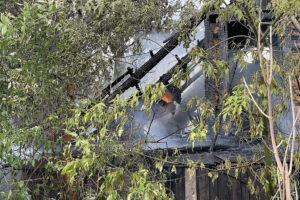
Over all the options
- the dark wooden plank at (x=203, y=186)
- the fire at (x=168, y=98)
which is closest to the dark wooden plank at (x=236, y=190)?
the dark wooden plank at (x=203, y=186)

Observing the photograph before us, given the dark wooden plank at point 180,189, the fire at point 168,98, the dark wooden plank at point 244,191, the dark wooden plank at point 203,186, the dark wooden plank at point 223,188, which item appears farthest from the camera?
the fire at point 168,98

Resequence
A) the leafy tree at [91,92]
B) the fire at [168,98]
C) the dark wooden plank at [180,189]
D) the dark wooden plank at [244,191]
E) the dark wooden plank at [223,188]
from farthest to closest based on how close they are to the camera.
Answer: the fire at [168,98], the dark wooden plank at [180,189], the dark wooden plank at [223,188], the dark wooden plank at [244,191], the leafy tree at [91,92]

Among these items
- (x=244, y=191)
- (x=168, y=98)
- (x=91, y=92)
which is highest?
(x=168, y=98)

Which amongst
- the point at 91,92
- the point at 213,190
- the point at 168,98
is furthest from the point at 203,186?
the point at 91,92

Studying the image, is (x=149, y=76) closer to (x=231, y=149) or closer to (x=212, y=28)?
(x=212, y=28)

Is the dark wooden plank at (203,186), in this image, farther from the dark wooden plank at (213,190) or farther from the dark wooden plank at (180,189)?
the dark wooden plank at (180,189)

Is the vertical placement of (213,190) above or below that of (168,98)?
below

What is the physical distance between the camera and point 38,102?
6.59 m

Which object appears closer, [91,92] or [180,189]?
[91,92]

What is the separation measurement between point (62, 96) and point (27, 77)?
90cm

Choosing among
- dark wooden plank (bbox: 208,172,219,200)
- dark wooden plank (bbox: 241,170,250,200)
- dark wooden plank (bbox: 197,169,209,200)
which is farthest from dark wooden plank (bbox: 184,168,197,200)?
dark wooden plank (bbox: 241,170,250,200)

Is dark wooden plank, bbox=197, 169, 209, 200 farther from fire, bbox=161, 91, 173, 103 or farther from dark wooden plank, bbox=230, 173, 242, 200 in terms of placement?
fire, bbox=161, 91, 173, 103

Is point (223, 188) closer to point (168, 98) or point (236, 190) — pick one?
point (236, 190)

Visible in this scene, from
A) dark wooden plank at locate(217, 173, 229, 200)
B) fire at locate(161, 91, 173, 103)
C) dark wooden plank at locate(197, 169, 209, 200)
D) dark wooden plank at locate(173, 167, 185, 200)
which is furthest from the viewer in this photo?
fire at locate(161, 91, 173, 103)
